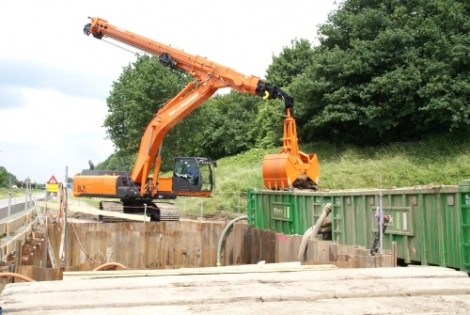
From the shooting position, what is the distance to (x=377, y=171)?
28172 millimetres

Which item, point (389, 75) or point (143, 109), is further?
point (143, 109)

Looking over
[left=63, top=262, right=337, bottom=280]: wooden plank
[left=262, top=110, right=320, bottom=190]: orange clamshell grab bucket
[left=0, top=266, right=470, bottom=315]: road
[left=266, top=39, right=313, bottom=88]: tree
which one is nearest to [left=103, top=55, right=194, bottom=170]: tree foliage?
[left=266, top=39, right=313, bottom=88]: tree

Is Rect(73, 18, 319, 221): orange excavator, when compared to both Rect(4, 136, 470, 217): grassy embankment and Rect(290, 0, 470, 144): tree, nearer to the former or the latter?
Rect(4, 136, 470, 217): grassy embankment

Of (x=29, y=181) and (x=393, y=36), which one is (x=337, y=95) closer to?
(x=393, y=36)

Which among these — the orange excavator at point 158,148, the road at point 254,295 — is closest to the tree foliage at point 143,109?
the orange excavator at point 158,148

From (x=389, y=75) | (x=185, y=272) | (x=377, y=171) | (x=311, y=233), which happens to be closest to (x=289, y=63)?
(x=389, y=75)

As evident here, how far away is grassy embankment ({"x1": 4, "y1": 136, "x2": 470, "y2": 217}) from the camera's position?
26.2 meters

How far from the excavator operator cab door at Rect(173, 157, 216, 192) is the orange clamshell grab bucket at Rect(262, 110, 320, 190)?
3.51m

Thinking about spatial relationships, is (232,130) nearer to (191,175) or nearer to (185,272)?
(191,175)

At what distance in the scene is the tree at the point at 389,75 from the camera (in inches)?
1145

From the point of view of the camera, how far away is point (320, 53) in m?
36.3

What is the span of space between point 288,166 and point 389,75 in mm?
15498

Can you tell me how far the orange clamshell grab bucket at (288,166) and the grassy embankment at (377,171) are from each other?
25.8ft

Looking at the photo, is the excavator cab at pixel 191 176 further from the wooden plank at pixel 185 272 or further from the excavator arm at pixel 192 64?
the wooden plank at pixel 185 272
